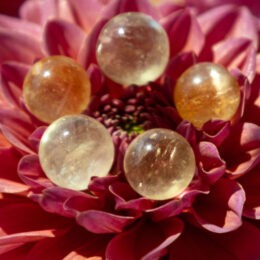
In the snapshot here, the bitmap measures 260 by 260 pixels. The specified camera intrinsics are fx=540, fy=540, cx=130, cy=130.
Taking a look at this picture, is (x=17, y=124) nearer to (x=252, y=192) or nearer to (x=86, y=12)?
(x=86, y=12)

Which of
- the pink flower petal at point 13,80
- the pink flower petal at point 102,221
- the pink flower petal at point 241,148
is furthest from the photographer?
the pink flower petal at point 13,80

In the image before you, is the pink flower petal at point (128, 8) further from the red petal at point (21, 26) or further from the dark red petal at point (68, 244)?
the dark red petal at point (68, 244)

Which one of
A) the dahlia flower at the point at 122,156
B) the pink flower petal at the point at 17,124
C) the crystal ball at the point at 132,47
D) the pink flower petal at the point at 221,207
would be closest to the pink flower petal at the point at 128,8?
the dahlia flower at the point at 122,156

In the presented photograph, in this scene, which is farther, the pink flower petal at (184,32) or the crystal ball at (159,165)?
the pink flower petal at (184,32)

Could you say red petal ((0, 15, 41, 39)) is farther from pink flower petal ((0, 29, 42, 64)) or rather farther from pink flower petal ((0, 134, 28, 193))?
pink flower petal ((0, 134, 28, 193))

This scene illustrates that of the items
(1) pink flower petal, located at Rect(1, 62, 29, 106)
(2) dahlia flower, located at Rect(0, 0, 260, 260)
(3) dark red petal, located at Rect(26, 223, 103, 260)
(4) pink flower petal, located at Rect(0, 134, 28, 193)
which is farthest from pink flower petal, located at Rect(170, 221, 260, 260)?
(1) pink flower petal, located at Rect(1, 62, 29, 106)

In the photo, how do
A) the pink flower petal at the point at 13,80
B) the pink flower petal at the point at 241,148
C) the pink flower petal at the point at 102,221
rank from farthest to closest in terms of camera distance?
the pink flower petal at the point at 13,80 → the pink flower petal at the point at 241,148 → the pink flower petal at the point at 102,221

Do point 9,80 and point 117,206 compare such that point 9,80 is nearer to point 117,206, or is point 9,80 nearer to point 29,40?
point 29,40

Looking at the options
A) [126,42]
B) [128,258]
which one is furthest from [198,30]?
[128,258]
